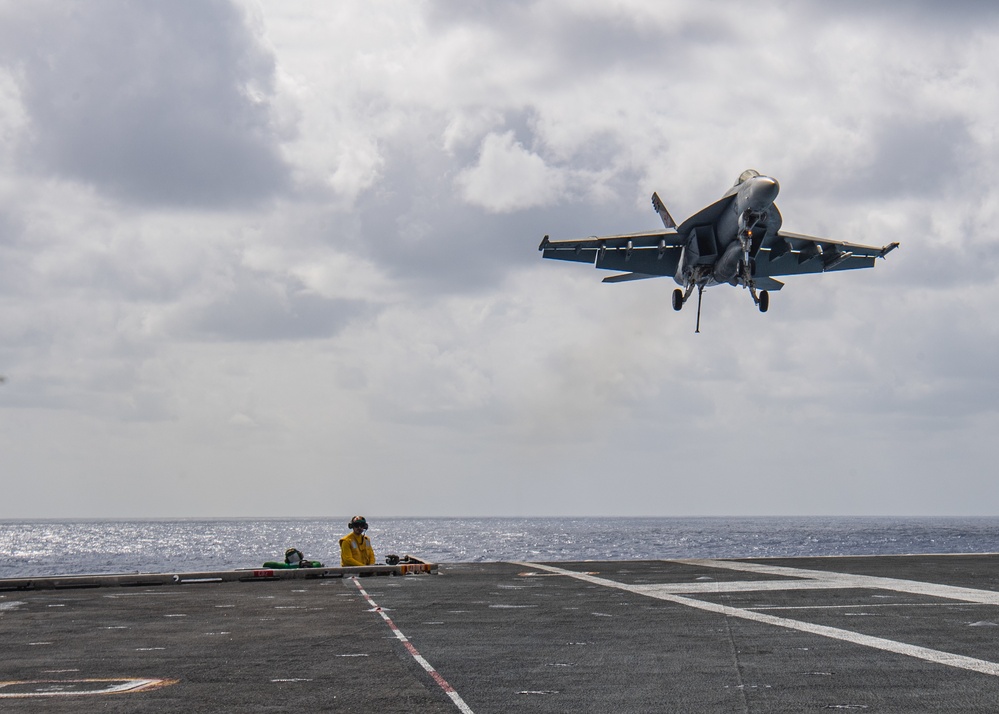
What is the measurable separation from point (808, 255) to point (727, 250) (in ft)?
21.8

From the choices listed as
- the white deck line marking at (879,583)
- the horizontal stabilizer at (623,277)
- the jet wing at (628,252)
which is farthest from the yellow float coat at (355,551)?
the horizontal stabilizer at (623,277)

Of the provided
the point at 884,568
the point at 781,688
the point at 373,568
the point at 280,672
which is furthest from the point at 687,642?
the point at 884,568

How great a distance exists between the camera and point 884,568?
29.5m

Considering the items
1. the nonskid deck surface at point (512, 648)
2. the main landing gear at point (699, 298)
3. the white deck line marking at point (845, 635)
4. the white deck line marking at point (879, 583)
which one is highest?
the main landing gear at point (699, 298)

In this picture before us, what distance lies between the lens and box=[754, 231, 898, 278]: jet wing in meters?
46.9

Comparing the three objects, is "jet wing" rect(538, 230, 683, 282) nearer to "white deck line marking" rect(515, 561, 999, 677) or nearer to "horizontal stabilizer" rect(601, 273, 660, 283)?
"horizontal stabilizer" rect(601, 273, 660, 283)

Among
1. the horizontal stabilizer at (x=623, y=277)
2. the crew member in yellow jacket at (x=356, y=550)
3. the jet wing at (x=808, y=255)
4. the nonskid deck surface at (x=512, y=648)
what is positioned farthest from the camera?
the horizontal stabilizer at (x=623, y=277)

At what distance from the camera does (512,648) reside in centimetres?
1335

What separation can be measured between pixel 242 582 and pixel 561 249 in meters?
27.0

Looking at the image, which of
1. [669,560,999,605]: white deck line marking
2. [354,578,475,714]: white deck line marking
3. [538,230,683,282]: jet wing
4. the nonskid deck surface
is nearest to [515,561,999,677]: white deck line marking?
the nonskid deck surface

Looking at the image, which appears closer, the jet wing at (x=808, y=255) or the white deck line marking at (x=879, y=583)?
the white deck line marking at (x=879, y=583)

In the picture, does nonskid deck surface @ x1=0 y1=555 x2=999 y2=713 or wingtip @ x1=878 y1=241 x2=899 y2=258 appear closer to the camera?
nonskid deck surface @ x1=0 y1=555 x2=999 y2=713

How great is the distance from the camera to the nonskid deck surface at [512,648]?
31.9 ft

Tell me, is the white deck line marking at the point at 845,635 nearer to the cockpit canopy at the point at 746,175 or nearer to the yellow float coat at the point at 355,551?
the yellow float coat at the point at 355,551
